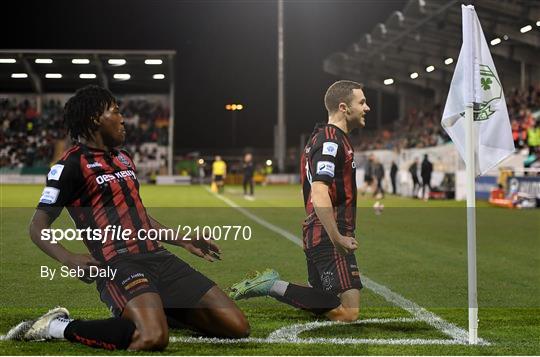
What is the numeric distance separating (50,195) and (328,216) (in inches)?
73.5

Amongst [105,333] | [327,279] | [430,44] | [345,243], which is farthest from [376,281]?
[430,44]

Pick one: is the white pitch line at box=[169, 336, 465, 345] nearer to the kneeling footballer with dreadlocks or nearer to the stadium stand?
the kneeling footballer with dreadlocks

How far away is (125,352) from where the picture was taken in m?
4.50

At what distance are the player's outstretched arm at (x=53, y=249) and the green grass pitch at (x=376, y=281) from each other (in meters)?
0.50

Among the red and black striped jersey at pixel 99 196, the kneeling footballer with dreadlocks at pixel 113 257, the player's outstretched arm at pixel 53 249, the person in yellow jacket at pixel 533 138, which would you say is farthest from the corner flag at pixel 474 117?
the person in yellow jacket at pixel 533 138

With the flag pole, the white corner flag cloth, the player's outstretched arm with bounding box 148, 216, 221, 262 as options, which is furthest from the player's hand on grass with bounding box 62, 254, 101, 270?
the white corner flag cloth

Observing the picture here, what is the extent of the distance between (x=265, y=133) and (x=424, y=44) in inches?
829

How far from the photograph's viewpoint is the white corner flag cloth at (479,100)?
492 centimetres

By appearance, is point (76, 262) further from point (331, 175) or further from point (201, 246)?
point (331, 175)

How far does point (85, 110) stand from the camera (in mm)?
4789

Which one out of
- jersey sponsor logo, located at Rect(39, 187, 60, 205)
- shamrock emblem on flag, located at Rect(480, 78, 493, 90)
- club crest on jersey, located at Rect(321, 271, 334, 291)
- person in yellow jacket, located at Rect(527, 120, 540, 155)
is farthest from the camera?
person in yellow jacket, located at Rect(527, 120, 540, 155)

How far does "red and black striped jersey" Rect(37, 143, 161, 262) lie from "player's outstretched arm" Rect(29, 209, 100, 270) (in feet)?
0.25

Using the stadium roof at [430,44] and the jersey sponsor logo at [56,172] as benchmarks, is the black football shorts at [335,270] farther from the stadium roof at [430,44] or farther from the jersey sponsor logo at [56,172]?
the stadium roof at [430,44]

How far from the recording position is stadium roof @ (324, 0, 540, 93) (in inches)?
1129
